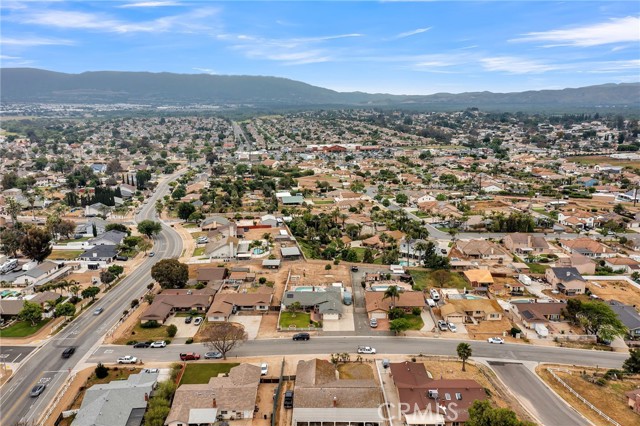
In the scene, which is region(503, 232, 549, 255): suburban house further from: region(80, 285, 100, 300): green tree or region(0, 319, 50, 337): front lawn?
region(0, 319, 50, 337): front lawn

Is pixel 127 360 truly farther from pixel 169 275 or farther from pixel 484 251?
pixel 484 251

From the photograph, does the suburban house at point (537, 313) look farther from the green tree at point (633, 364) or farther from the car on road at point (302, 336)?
the car on road at point (302, 336)

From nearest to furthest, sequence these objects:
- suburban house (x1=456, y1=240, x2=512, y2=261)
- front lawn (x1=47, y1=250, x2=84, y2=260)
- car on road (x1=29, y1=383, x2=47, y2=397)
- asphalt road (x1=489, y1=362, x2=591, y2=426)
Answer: asphalt road (x1=489, y1=362, x2=591, y2=426) < car on road (x1=29, y1=383, x2=47, y2=397) < suburban house (x1=456, y1=240, x2=512, y2=261) < front lawn (x1=47, y1=250, x2=84, y2=260)

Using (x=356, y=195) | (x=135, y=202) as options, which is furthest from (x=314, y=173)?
(x=135, y=202)

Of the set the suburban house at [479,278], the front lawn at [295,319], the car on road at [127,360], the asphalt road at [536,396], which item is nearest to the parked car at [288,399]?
the front lawn at [295,319]

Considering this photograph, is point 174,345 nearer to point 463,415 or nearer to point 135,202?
point 463,415

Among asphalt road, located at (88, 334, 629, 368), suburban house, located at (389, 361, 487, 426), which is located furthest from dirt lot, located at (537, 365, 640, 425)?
suburban house, located at (389, 361, 487, 426)

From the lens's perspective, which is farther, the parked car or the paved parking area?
the paved parking area
